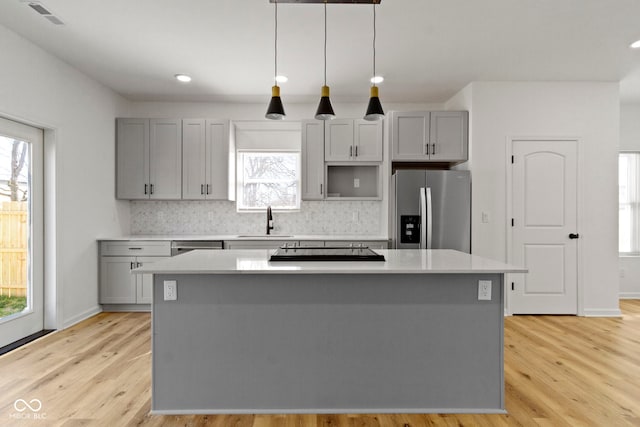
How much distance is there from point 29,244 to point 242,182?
8.10 feet

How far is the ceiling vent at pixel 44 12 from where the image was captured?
2.74m

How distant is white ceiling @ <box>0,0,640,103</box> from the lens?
9.29 ft

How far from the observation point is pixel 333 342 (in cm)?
228

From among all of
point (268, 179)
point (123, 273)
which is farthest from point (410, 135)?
point (123, 273)

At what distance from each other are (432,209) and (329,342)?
2427 mm

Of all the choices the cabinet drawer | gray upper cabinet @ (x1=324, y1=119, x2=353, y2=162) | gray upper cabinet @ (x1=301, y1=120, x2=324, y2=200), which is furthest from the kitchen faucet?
the cabinet drawer

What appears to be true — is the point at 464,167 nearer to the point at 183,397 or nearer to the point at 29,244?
the point at 183,397

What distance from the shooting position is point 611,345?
11.3 feet

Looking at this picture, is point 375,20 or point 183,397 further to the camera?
point 375,20

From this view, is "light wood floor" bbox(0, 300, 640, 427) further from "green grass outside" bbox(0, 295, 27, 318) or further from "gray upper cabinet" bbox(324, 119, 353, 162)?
"gray upper cabinet" bbox(324, 119, 353, 162)

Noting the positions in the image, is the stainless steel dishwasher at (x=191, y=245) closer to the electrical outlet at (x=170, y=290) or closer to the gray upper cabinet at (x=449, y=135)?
the electrical outlet at (x=170, y=290)

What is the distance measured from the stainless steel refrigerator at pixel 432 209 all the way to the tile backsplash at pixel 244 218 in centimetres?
92

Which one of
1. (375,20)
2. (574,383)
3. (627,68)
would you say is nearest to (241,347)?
(574,383)

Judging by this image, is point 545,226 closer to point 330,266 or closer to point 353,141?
point 353,141
